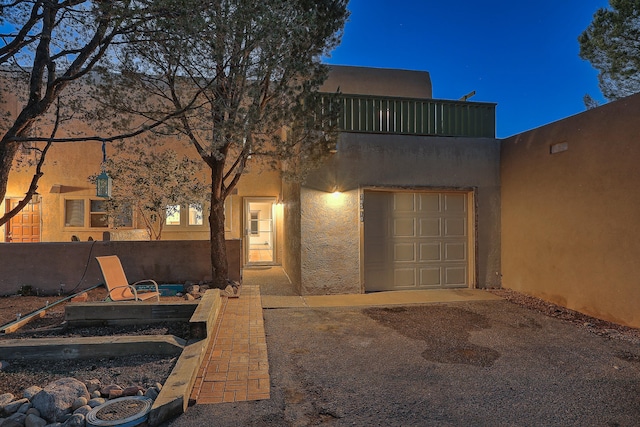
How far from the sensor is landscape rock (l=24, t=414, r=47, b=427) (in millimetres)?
2604

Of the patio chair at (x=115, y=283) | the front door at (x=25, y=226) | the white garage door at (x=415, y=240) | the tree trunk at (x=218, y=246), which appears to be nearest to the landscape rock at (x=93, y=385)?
the patio chair at (x=115, y=283)

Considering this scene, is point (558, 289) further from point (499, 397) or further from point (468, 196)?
point (499, 397)

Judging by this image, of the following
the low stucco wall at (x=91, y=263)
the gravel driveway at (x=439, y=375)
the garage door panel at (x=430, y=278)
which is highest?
the low stucco wall at (x=91, y=263)

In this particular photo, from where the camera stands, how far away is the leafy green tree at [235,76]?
516 cm

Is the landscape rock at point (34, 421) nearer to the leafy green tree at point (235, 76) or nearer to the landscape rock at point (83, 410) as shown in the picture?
the landscape rock at point (83, 410)

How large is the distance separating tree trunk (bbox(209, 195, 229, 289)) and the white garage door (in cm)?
292

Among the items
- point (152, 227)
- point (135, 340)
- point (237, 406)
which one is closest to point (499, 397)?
point (237, 406)

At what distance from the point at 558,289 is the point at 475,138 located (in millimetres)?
3523

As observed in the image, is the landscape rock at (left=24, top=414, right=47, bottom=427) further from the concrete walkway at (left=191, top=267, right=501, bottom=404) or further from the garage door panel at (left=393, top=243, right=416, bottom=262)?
the garage door panel at (left=393, top=243, right=416, bottom=262)

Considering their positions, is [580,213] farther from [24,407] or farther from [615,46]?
[24,407]

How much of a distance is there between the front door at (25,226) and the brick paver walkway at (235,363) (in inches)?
371

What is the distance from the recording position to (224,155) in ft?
22.0

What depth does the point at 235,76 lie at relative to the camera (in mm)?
6012

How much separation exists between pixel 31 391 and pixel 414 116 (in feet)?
24.6
